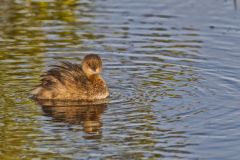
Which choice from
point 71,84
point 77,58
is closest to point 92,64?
point 71,84

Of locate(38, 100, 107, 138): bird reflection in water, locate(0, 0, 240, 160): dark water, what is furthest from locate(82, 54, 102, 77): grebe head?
locate(38, 100, 107, 138): bird reflection in water

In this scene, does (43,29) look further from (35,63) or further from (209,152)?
(209,152)

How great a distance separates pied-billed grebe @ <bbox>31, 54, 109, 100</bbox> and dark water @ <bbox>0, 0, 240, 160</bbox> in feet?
0.99

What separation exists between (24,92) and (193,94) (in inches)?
119

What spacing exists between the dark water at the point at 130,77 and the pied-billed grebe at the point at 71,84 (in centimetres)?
30

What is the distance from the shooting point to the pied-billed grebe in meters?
15.0

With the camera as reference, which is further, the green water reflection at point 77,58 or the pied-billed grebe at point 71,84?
the pied-billed grebe at point 71,84

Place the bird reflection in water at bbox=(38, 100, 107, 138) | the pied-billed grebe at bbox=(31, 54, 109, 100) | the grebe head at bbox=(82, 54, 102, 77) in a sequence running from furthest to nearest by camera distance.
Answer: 1. the grebe head at bbox=(82, 54, 102, 77)
2. the pied-billed grebe at bbox=(31, 54, 109, 100)
3. the bird reflection in water at bbox=(38, 100, 107, 138)

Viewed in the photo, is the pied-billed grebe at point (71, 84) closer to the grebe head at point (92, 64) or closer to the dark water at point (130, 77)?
the grebe head at point (92, 64)

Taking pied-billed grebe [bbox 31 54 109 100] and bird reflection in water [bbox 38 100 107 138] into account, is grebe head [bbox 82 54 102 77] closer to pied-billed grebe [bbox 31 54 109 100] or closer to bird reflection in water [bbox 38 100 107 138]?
pied-billed grebe [bbox 31 54 109 100]

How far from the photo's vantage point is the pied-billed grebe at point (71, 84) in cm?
1505

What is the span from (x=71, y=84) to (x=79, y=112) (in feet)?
3.54

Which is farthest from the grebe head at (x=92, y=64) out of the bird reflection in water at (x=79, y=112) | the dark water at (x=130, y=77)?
the bird reflection in water at (x=79, y=112)

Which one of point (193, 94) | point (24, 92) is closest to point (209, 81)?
point (193, 94)
